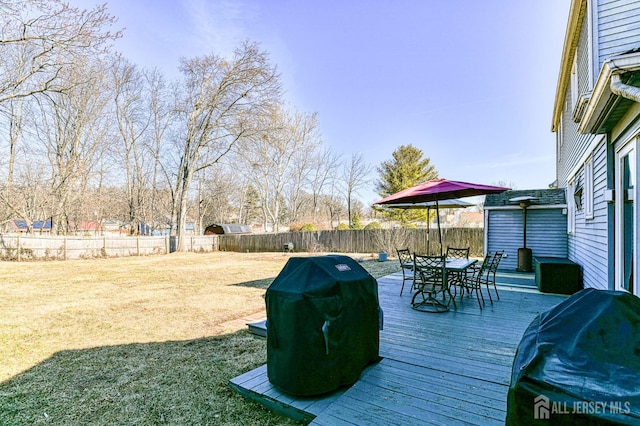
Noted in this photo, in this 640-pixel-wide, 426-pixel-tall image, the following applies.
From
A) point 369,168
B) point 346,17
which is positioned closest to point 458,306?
point 346,17

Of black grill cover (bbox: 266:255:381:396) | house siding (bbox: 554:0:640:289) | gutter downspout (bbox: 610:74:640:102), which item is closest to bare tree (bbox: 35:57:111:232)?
black grill cover (bbox: 266:255:381:396)

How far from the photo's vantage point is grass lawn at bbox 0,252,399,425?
266cm

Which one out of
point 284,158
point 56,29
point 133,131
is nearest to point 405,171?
point 284,158

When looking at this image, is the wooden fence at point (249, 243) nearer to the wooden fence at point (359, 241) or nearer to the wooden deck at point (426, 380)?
the wooden fence at point (359, 241)

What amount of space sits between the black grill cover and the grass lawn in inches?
15.1

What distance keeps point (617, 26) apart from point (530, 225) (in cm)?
591

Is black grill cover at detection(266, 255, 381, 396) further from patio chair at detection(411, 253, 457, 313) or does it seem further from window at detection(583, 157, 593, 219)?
window at detection(583, 157, 593, 219)

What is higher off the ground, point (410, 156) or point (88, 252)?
point (410, 156)

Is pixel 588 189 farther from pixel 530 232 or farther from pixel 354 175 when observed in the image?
pixel 354 175

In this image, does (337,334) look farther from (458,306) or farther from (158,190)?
(158,190)

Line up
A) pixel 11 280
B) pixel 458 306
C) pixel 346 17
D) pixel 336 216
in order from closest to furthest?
pixel 458 306
pixel 11 280
pixel 346 17
pixel 336 216

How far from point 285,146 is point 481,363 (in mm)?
22593

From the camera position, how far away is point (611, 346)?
123cm

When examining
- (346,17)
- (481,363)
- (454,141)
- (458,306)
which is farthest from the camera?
(454,141)
